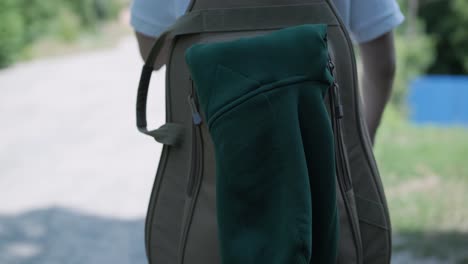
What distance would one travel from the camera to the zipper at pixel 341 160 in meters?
1.16

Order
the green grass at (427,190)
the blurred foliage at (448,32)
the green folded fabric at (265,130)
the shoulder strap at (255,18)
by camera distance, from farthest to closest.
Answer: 1. the blurred foliage at (448,32)
2. the green grass at (427,190)
3. the shoulder strap at (255,18)
4. the green folded fabric at (265,130)

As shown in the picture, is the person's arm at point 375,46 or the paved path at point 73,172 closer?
the person's arm at point 375,46

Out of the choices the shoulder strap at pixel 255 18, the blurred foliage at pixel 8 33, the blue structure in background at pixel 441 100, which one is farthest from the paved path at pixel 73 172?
the blue structure in background at pixel 441 100

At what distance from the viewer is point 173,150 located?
1261 millimetres

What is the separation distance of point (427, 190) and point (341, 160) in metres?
4.08

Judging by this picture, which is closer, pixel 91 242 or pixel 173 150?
pixel 173 150

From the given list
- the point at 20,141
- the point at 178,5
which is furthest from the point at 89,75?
the point at 178,5

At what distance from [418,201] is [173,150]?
149 inches

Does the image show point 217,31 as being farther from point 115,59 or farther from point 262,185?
point 115,59

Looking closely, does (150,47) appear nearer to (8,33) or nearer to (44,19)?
(8,33)

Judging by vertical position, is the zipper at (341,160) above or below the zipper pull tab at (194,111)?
below

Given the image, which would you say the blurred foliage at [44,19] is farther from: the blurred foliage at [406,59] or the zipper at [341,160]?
the zipper at [341,160]

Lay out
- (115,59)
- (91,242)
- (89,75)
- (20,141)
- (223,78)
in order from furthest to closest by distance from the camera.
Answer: (115,59) < (89,75) < (20,141) < (91,242) < (223,78)

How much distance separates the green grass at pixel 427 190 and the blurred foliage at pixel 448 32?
2233cm
